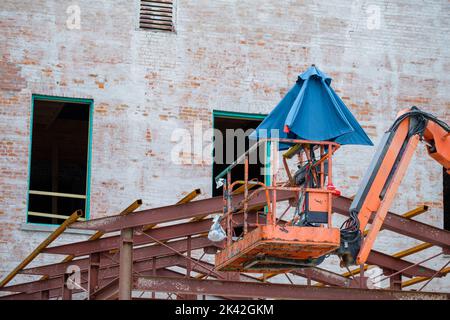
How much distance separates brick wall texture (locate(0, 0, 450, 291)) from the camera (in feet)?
90.1

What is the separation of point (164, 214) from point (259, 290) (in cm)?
209

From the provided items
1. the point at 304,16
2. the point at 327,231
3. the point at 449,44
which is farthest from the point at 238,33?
the point at 327,231

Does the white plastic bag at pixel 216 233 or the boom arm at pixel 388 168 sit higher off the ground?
the boom arm at pixel 388 168

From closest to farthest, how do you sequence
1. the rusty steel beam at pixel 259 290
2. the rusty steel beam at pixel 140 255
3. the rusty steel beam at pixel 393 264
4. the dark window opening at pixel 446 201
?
the rusty steel beam at pixel 259 290 → the rusty steel beam at pixel 140 255 → the rusty steel beam at pixel 393 264 → the dark window opening at pixel 446 201

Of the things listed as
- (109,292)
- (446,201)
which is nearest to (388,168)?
(109,292)

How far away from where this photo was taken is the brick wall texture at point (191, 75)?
27.5 meters

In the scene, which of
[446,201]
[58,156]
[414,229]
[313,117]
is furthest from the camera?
[58,156]

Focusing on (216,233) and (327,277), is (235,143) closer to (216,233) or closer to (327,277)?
(327,277)

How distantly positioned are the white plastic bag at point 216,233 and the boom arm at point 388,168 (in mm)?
2185

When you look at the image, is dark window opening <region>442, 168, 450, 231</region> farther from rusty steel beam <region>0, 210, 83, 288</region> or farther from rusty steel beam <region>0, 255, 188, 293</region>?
rusty steel beam <region>0, 210, 83, 288</region>

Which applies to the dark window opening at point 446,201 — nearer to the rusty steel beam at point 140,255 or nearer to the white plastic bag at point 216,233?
the rusty steel beam at point 140,255

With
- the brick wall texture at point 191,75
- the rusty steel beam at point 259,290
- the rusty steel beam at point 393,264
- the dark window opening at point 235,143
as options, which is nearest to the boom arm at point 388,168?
the rusty steel beam at point 259,290

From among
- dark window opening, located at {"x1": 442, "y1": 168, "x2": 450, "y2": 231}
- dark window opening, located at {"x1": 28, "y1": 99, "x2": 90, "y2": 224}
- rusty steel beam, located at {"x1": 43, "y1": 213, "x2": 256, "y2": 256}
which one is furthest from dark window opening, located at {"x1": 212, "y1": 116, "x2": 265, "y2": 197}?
rusty steel beam, located at {"x1": 43, "y1": 213, "x2": 256, "y2": 256}

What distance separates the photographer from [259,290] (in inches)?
810
